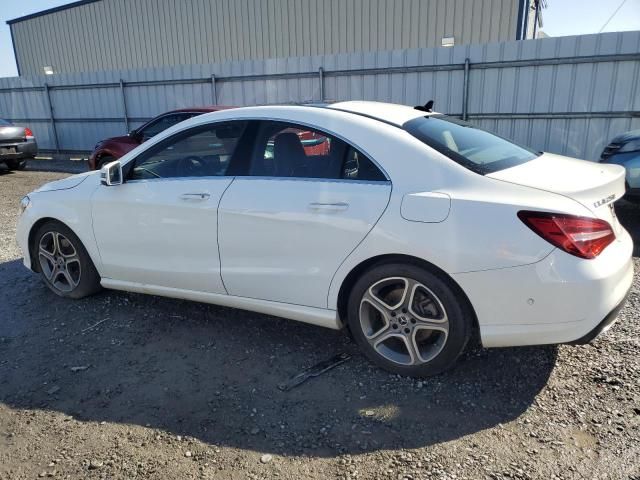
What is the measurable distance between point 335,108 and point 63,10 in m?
23.7

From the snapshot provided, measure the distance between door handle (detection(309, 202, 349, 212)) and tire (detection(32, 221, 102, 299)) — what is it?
2.14 meters

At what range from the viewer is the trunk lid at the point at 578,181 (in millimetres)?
2623

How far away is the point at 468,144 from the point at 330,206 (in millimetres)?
992

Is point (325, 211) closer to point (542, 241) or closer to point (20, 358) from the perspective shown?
point (542, 241)

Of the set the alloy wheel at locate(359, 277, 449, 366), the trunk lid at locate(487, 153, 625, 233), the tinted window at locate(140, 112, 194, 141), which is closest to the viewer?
the trunk lid at locate(487, 153, 625, 233)

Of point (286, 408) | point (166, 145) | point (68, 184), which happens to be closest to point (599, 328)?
point (286, 408)

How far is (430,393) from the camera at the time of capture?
9.39 feet

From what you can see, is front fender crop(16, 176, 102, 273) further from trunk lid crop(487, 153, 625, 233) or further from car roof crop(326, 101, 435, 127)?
trunk lid crop(487, 153, 625, 233)

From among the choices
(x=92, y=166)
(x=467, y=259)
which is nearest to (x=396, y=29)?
Result: (x=92, y=166)

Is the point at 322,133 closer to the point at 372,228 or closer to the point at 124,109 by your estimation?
the point at 372,228

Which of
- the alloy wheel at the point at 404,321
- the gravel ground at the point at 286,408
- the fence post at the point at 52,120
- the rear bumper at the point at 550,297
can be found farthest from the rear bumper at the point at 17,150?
the rear bumper at the point at 550,297

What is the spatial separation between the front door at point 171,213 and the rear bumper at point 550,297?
1.71 meters

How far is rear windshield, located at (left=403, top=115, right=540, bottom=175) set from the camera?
2928mm

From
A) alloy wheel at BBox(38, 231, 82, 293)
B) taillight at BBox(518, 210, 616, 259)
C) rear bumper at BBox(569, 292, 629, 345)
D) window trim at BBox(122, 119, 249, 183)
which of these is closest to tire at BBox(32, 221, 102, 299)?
alloy wheel at BBox(38, 231, 82, 293)
